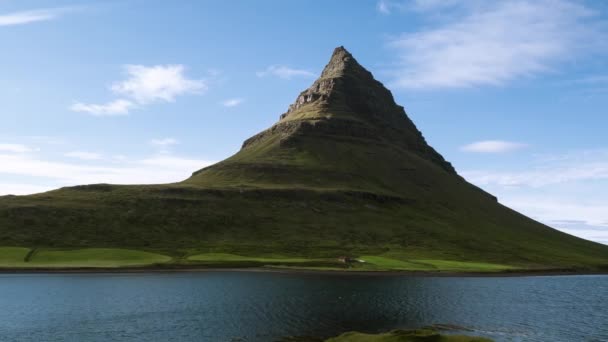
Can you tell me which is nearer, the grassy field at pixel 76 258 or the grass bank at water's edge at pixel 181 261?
the grassy field at pixel 76 258

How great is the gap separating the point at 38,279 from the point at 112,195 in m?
92.7

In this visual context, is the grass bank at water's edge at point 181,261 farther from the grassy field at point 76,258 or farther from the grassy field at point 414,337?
the grassy field at point 414,337

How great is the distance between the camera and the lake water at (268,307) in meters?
55.9

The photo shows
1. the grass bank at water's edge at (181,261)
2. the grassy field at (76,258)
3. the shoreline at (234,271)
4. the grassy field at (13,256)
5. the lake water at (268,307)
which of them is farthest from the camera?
the grass bank at water's edge at (181,261)

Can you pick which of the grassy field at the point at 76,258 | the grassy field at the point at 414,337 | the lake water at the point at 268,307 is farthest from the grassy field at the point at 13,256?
the grassy field at the point at 414,337

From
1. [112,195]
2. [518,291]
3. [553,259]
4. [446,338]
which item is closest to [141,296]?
[446,338]

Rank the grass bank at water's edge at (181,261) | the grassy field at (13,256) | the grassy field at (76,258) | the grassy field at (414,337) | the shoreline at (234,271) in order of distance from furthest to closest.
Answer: the grass bank at water's edge at (181,261) → the grassy field at (76,258) → the grassy field at (13,256) → the shoreline at (234,271) → the grassy field at (414,337)

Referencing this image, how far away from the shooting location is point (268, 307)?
7100cm

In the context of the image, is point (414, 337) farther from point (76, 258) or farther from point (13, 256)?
point (13, 256)

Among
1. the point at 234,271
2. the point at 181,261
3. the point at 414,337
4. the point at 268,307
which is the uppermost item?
the point at 181,261

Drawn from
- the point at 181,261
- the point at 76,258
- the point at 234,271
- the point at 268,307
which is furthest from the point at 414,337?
the point at 76,258

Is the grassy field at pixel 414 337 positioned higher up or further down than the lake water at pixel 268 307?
higher up

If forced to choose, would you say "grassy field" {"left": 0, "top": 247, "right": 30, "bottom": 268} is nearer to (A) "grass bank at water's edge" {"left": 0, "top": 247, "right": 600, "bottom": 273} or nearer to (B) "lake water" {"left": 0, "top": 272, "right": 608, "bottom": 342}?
(A) "grass bank at water's edge" {"left": 0, "top": 247, "right": 600, "bottom": 273}

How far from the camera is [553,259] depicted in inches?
7421
